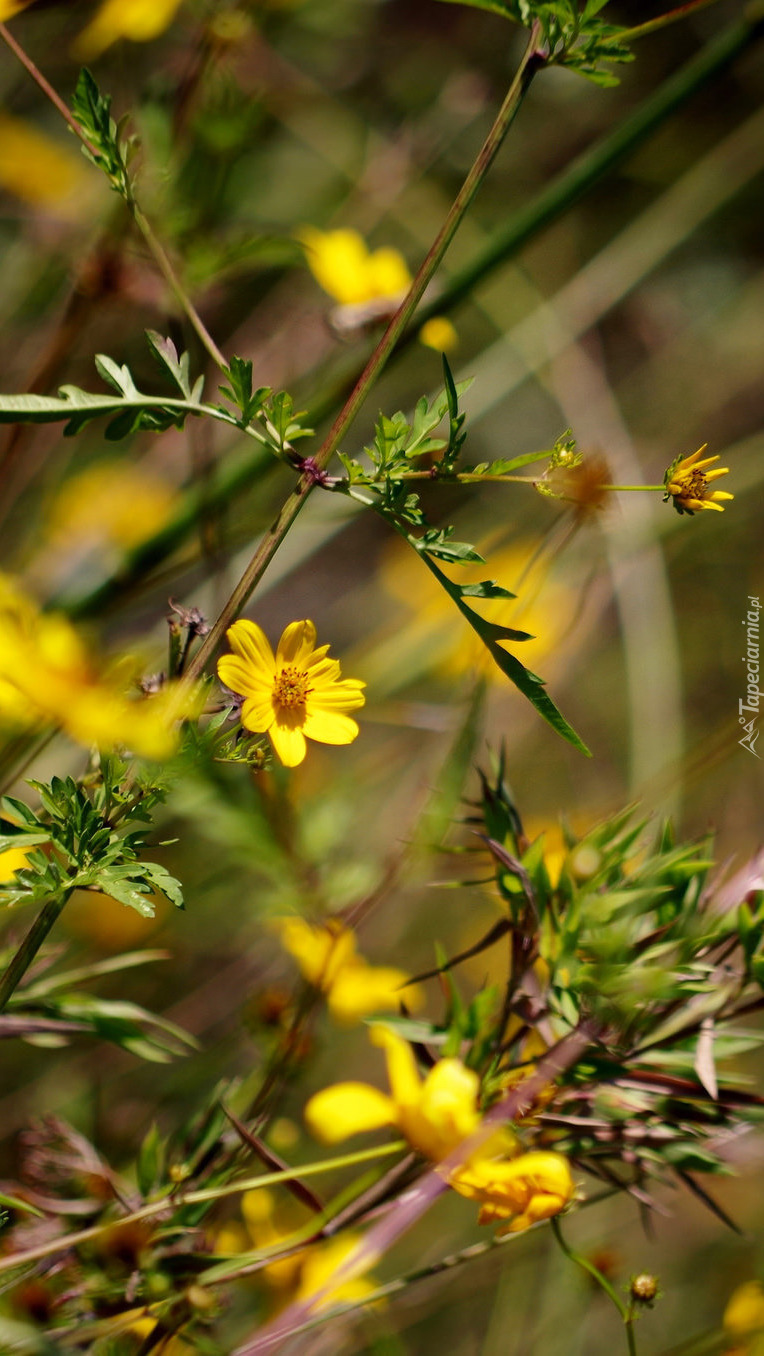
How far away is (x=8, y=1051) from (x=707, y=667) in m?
1.15

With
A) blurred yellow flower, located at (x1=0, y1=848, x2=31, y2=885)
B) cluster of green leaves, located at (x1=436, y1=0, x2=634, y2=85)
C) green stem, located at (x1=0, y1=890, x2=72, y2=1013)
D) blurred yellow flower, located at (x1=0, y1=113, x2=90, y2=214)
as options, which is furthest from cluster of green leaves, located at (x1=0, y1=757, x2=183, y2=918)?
blurred yellow flower, located at (x1=0, y1=113, x2=90, y2=214)

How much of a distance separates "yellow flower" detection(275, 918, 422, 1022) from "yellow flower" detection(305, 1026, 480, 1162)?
3.1 inches

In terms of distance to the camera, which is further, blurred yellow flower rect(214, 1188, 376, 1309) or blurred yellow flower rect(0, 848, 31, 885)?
blurred yellow flower rect(214, 1188, 376, 1309)

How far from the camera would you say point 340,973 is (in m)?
0.69

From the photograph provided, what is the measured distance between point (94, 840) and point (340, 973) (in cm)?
39

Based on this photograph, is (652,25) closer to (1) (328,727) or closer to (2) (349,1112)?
(1) (328,727)

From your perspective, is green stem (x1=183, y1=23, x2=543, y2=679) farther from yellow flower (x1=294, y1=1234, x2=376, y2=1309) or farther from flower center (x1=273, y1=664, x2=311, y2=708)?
yellow flower (x1=294, y1=1234, x2=376, y2=1309)

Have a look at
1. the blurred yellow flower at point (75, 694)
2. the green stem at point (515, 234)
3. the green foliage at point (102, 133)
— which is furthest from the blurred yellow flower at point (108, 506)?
the green foliage at point (102, 133)

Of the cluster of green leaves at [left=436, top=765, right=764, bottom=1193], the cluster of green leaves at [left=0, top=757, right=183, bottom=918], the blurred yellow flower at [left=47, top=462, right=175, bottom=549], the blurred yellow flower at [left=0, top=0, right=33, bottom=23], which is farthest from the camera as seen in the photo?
the blurred yellow flower at [left=47, top=462, right=175, bottom=549]

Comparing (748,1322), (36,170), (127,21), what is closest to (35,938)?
(748,1322)

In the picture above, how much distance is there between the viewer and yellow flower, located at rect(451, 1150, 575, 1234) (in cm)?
41

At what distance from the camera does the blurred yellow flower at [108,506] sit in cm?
98

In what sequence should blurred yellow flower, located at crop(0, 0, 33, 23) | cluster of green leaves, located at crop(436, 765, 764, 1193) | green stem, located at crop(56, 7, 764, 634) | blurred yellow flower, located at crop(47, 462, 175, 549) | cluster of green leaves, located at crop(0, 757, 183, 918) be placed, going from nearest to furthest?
1. cluster of green leaves, located at crop(0, 757, 183, 918)
2. cluster of green leaves, located at crop(436, 765, 764, 1193)
3. blurred yellow flower, located at crop(0, 0, 33, 23)
4. green stem, located at crop(56, 7, 764, 634)
5. blurred yellow flower, located at crop(47, 462, 175, 549)

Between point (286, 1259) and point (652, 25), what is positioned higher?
point (652, 25)
